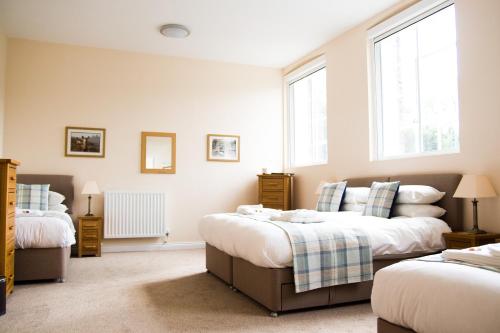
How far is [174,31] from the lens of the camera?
18.0 ft

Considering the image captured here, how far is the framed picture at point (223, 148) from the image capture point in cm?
681

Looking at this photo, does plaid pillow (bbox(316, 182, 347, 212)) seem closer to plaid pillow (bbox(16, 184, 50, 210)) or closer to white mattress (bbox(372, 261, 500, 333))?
white mattress (bbox(372, 261, 500, 333))

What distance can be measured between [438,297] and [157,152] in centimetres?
536

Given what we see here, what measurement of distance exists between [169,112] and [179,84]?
A: 1.62 feet

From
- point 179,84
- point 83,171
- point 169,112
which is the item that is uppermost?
point 179,84

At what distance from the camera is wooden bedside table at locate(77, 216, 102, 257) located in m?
5.64

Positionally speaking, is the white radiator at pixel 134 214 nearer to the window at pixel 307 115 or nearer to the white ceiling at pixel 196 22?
the white ceiling at pixel 196 22

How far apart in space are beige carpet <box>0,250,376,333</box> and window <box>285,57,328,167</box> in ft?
10.0

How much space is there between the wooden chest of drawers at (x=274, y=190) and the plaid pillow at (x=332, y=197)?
1.61m

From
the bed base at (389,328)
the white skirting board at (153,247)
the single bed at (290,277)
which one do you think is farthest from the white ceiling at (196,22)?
the bed base at (389,328)

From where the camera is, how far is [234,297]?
3494 millimetres

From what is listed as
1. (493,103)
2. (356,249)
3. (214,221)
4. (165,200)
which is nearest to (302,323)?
(356,249)

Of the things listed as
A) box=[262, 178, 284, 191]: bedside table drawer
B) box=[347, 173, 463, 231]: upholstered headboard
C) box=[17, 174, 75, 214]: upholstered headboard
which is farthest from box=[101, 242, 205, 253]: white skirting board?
box=[347, 173, 463, 231]: upholstered headboard

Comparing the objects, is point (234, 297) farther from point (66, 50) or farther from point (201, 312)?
point (66, 50)
